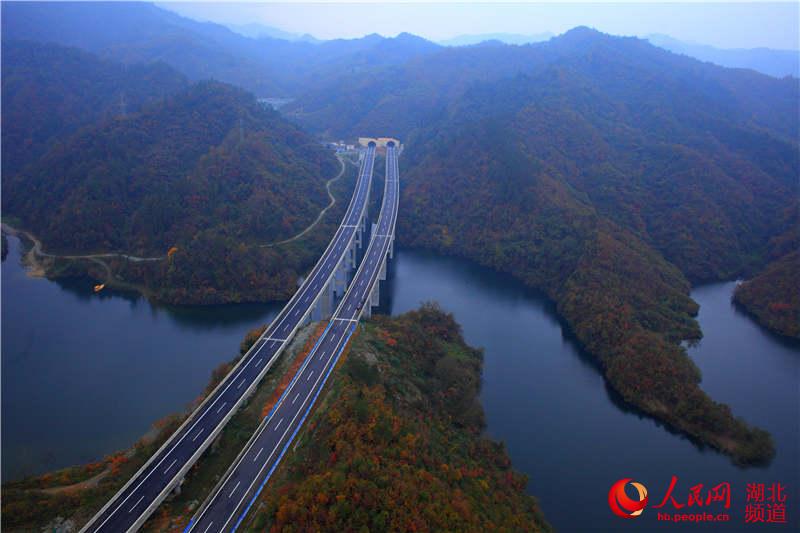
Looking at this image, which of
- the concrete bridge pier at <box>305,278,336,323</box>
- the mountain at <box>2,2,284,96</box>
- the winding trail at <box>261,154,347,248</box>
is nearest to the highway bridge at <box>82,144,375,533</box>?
the concrete bridge pier at <box>305,278,336,323</box>

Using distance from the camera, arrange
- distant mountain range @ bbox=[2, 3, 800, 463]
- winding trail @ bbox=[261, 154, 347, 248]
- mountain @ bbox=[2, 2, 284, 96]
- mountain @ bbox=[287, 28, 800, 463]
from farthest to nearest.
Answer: mountain @ bbox=[2, 2, 284, 96]
winding trail @ bbox=[261, 154, 347, 248]
distant mountain range @ bbox=[2, 3, 800, 463]
mountain @ bbox=[287, 28, 800, 463]

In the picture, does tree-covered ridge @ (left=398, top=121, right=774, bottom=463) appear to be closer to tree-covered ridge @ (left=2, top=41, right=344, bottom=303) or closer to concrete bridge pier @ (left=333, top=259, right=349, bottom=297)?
tree-covered ridge @ (left=2, top=41, right=344, bottom=303)

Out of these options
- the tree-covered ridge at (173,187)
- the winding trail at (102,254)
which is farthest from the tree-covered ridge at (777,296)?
the winding trail at (102,254)

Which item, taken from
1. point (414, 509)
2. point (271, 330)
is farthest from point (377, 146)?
point (414, 509)

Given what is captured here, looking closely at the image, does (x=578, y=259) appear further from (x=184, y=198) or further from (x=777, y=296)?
(x=184, y=198)

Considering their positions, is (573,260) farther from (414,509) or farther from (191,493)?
(191,493)

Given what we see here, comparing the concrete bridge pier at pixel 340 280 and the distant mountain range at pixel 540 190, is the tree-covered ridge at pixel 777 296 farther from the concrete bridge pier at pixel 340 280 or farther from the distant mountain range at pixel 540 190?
the concrete bridge pier at pixel 340 280

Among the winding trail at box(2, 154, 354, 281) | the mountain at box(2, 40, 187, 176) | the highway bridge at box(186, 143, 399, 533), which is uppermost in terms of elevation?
the mountain at box(2, 40, 187, 176)

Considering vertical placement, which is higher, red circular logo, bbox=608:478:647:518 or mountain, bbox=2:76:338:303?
mountain, bbox=2:76:338:303
